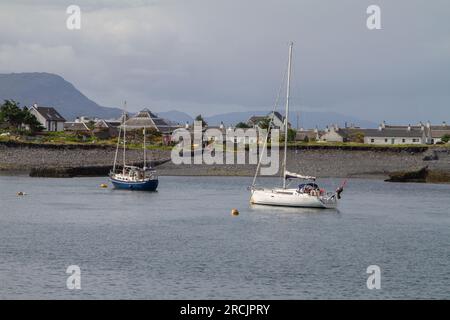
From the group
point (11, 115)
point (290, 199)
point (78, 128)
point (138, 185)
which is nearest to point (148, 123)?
point (78, 128)

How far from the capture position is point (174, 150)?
411 feet

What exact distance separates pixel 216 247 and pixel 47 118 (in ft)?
387

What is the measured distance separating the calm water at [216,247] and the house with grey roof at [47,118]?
79950 mm

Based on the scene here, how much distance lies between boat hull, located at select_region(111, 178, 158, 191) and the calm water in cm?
400

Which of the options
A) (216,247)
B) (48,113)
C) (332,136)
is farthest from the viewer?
(48,113)

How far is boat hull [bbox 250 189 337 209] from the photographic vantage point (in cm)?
→ 6556

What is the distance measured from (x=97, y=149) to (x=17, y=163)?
37.5 feet

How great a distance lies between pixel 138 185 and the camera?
87125mm

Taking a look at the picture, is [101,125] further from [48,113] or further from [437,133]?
[437,133]

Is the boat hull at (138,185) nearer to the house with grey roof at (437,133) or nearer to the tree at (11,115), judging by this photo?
the tree at (11,115)

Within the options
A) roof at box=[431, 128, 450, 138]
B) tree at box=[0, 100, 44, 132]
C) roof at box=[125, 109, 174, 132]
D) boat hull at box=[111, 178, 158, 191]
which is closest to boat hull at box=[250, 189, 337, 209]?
boat hull at box=[111, 178, 158, 191]


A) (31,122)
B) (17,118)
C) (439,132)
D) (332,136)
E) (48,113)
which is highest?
(48,113)
